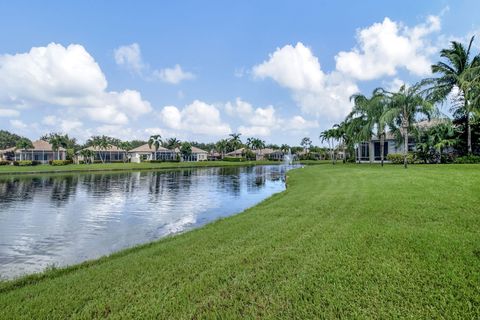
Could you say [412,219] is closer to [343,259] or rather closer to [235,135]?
[343,259]

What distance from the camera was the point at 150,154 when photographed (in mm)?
90188

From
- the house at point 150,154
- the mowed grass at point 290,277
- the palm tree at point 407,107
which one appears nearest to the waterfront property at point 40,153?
the house at point 150,154

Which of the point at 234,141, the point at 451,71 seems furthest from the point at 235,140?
the point at 451,71

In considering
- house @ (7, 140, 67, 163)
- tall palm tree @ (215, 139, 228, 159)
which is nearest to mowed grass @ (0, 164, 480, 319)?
house @ (7, 140, 67, 163)

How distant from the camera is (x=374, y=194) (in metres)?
11.0

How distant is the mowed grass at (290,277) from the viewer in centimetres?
367

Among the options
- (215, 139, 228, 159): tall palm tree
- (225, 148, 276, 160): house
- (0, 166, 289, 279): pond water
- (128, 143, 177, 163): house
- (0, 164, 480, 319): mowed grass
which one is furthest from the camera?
(225, 148, 276, 160): house

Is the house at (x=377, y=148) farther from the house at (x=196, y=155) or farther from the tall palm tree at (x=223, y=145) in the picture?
the tall palm tree at (x=223, y=145)

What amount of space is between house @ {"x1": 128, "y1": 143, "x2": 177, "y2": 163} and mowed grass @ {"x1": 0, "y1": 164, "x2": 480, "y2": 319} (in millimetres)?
83446

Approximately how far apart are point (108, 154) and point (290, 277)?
88773 mm

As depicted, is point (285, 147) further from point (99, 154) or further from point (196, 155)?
point (99, 154)

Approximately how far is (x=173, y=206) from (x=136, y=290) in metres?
11.7

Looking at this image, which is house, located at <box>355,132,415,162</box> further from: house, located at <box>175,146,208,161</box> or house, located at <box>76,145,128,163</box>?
house, located at <box>76,145,128,163</box>

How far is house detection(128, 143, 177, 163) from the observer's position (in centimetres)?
8828
